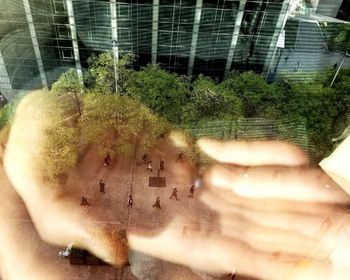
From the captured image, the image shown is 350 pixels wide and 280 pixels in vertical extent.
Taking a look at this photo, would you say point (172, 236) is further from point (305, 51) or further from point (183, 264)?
point (305, 51)

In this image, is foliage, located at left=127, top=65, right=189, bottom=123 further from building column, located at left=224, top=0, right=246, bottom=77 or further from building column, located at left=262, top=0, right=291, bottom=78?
building column, located at left=262, top=0, right=291, bottom=78

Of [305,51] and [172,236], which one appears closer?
[172,236]

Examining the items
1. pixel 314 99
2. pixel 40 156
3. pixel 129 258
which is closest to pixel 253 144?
pixel 314 99

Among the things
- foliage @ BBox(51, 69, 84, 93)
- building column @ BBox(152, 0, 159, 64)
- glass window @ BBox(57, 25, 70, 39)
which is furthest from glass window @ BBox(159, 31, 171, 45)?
foliage @ BBox(51, 69, 84, 93)

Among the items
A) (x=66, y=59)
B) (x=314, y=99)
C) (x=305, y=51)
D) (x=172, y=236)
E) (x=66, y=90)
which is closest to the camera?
(x=172, y=236)

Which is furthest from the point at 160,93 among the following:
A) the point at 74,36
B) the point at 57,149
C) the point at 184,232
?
the point at 184,232

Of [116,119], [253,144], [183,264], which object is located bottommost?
[183,264]

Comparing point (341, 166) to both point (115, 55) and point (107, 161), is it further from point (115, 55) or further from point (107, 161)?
point (115, 55)

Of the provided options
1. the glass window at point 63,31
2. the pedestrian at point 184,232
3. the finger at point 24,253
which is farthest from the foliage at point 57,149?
the glass window at point 63,31

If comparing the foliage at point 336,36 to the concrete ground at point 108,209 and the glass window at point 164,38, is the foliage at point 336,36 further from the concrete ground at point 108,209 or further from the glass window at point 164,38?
the concrete ground at point 108,209
